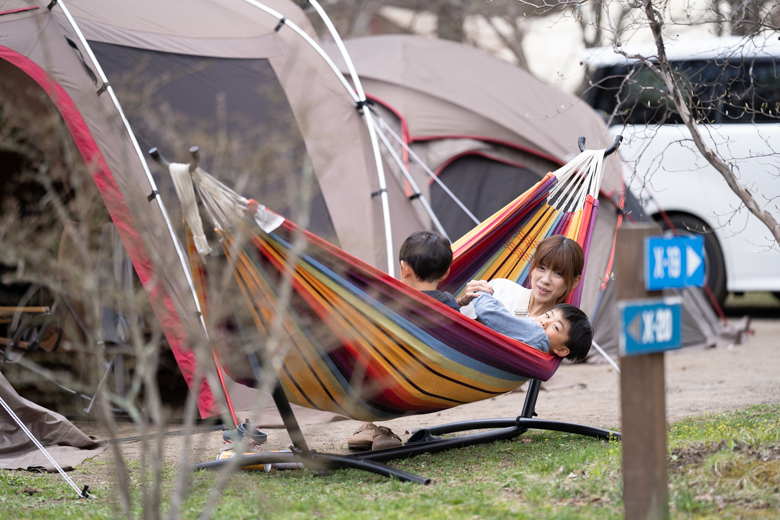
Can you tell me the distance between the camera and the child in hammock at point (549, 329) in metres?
2.74

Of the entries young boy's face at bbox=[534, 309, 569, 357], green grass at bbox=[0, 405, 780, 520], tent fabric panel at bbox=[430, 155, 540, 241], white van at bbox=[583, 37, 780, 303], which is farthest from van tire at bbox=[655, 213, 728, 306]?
young boy's face at bbox=[534, 309, 569, 357]

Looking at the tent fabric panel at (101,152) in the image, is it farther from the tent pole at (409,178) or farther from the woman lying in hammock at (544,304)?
the tent pole at (409,178)

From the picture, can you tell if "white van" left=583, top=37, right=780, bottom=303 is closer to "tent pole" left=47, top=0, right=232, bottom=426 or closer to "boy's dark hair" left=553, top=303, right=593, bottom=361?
"boy's dark hair" left=553, top=303, right=593, bottom=361

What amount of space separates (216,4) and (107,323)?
1.82 m

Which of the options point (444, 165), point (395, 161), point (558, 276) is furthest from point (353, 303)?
point (444, 165)

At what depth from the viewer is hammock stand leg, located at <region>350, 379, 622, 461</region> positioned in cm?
288

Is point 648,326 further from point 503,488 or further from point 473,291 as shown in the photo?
point 473,291

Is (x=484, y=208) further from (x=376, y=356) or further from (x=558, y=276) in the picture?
(x=376, y=356)

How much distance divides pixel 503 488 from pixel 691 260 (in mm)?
1024

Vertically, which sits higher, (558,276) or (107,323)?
(558,276)

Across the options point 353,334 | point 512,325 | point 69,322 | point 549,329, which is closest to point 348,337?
point 353,334

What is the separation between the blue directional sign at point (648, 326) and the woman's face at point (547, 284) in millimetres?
1266

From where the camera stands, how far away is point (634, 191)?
555 cm

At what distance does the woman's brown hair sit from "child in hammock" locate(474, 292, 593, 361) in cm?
24
